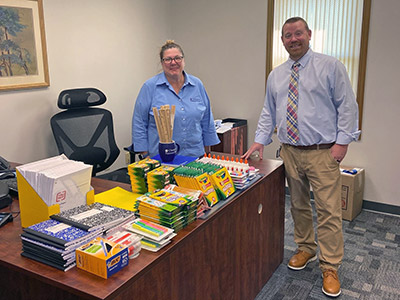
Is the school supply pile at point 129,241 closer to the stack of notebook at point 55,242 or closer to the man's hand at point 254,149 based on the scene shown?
the stack of notebook at point 55,242

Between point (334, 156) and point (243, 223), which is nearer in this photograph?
point (243, 223)

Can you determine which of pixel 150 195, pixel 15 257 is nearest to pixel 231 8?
pixel 150 195

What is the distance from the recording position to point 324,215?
8.05 feet

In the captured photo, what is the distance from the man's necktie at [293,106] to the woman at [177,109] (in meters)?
0.67

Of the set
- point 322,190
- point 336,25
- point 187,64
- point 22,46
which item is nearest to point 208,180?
point 322,190

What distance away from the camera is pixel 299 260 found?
269 cm

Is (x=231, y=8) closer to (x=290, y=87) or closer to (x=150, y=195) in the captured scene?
(x=290, y=87)

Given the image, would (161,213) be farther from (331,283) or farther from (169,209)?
(331,283)

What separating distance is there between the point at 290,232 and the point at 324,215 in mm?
894

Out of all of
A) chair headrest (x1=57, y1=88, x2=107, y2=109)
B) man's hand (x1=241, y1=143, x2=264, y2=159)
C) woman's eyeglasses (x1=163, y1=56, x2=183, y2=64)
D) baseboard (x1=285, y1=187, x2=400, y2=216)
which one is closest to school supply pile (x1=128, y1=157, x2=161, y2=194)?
man's hand (x1=241, y1=143, x2=264, y2=159)

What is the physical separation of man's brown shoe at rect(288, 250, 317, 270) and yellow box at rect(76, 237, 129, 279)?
170 centimetres

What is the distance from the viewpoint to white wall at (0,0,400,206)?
10.4 feet

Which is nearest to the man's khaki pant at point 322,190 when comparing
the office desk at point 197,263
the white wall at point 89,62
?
the office desk at point 197,263

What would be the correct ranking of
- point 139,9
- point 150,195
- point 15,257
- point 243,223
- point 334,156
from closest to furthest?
point 15,257 < point 150,195 < point 243,223 < point 334,156 < point 139,9
